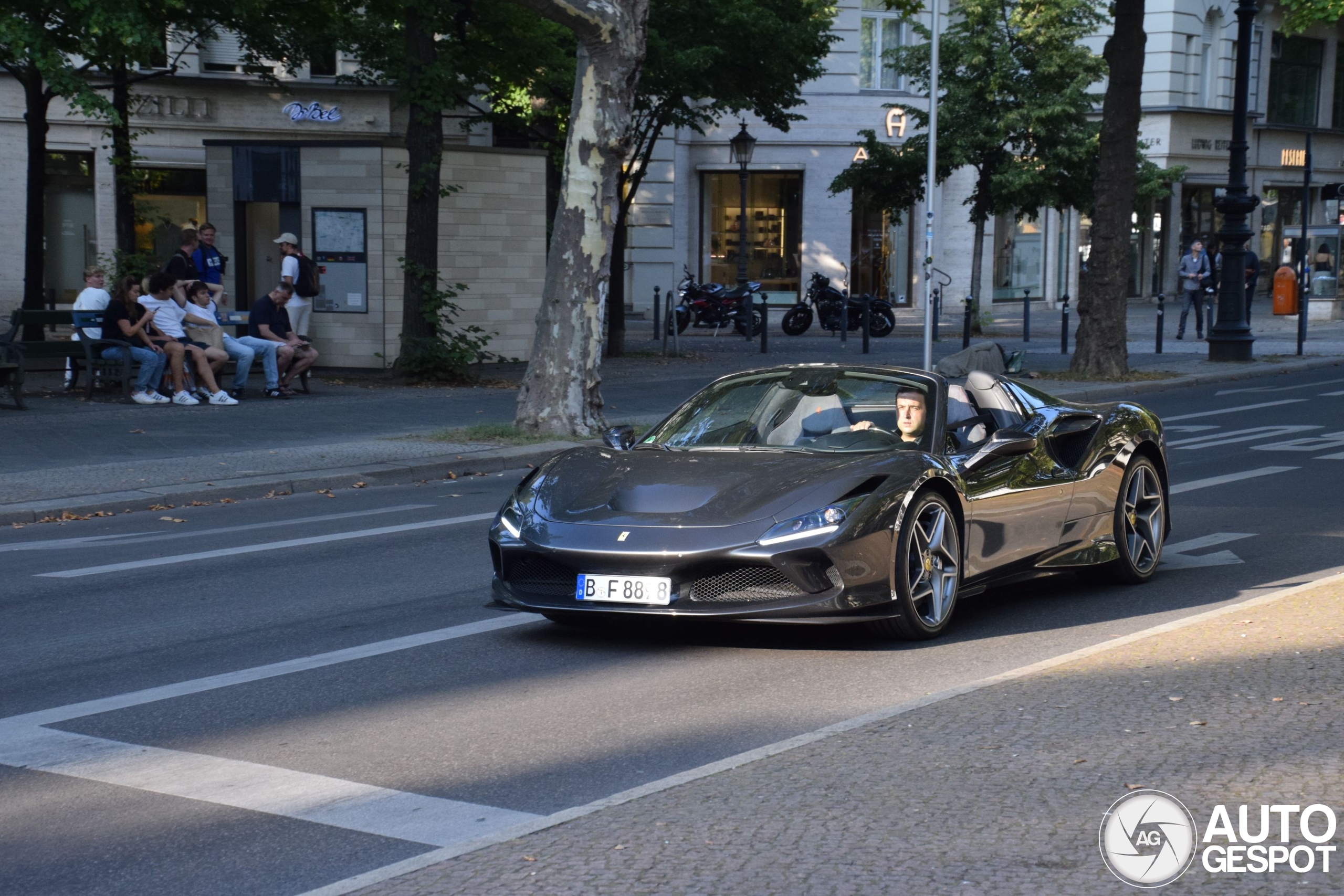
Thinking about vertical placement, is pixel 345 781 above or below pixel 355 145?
below

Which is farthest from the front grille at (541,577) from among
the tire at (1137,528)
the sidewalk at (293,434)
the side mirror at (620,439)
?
the sidewalk at (293,434)

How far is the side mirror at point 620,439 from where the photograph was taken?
25.6 feet

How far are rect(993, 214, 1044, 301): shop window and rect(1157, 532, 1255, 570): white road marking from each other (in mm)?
37598

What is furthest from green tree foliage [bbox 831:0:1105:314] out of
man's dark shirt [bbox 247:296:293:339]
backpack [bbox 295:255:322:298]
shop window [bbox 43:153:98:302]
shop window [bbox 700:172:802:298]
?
man's dark shirt [bbox 247:296:293:339]

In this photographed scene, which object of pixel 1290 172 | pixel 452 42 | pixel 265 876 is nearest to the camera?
pixel 265 876

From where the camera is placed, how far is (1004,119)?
3472 centimetres

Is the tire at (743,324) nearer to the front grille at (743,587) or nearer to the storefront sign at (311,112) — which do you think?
the storefront sign at (311,112)

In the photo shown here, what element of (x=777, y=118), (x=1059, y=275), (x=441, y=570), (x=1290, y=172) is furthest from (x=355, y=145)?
(x=1290, y=172)

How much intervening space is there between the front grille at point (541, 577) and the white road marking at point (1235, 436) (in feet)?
33.2

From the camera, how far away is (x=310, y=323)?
2320cm

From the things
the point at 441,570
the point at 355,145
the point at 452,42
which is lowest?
the point at 441,570

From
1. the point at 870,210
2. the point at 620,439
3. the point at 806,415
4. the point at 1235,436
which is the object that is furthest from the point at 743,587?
the point at 870,210

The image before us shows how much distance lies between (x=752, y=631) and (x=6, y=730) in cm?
315

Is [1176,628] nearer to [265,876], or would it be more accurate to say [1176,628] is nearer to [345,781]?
[345,781]
